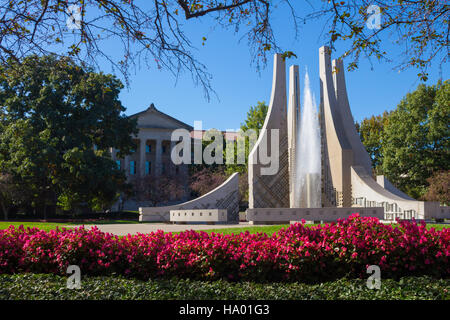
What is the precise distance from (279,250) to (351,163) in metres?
13.1

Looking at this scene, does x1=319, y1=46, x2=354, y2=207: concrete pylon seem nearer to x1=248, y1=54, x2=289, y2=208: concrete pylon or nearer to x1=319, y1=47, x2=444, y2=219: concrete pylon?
x1=319, y1=47, x2=444, y2=219: concrete pylon

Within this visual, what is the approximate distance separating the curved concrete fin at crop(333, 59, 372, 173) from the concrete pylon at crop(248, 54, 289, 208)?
2.71m

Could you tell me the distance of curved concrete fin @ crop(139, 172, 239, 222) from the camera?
1891cm

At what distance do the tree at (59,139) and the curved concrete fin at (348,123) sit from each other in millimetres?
13048

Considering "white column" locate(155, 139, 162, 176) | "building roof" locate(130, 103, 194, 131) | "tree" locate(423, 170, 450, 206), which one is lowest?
"tree" locate(423, 170, 450, 206)

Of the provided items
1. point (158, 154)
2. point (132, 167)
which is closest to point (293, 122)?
point (158, 154)

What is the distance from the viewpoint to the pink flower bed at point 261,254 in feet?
17.0

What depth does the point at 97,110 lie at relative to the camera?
84.1ft

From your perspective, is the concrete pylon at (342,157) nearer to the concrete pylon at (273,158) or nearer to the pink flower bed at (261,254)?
the concrete pylon at (273,158)

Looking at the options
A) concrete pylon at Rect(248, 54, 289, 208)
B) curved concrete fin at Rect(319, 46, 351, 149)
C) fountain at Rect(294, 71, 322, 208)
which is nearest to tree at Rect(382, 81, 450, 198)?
curved concrete fin at Rect(319, 46, 351, 149)

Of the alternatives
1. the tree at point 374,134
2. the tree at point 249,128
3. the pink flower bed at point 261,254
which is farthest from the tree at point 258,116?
the pink flower bed at point 261,254

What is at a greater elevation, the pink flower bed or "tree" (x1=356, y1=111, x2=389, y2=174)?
"tree" (x1=356, y1=111, x2=389, y2=174)
